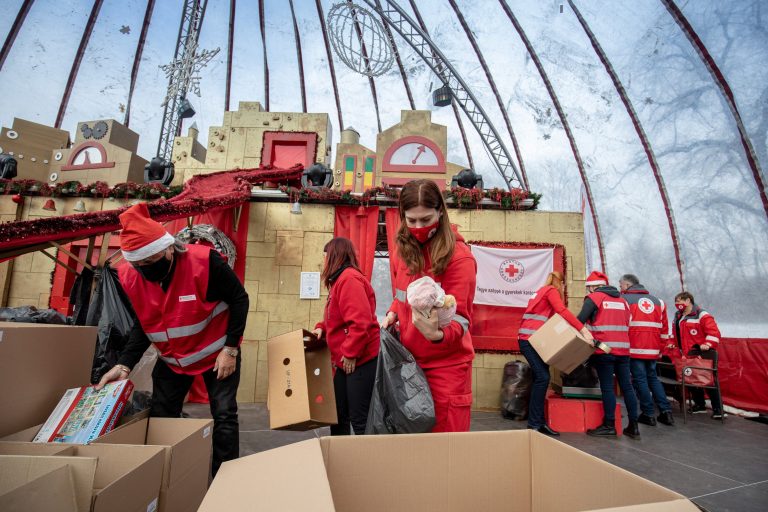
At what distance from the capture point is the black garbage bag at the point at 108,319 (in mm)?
3146

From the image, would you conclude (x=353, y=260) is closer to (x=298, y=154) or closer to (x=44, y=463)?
(x=44, y=463)

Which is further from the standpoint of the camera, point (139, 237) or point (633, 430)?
point (633, 430)

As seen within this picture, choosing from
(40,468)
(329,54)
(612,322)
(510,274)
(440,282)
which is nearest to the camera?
(40,468)

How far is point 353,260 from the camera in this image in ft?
8.79

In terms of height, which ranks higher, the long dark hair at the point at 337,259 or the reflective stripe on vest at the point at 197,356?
the long dark hair at the point at 337,259

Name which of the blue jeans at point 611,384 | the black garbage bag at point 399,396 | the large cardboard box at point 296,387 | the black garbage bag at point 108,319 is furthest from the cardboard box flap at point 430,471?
the blue jeans at point 611,384

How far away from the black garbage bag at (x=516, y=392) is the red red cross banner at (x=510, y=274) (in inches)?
37.7

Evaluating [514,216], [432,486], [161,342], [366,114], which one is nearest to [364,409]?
[161,342]

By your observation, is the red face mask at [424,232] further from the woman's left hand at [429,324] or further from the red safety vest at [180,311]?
the red safety vest at [180,311]

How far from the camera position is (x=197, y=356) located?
6.93 ft

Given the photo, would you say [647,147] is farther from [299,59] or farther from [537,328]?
[299,59]

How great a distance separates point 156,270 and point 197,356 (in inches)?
21.2

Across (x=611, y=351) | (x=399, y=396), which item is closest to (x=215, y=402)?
(x=399, y=396)

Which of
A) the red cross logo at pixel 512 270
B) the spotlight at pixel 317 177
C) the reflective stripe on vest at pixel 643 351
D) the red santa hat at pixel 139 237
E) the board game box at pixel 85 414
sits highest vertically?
the spotlight at pixel 317 177
